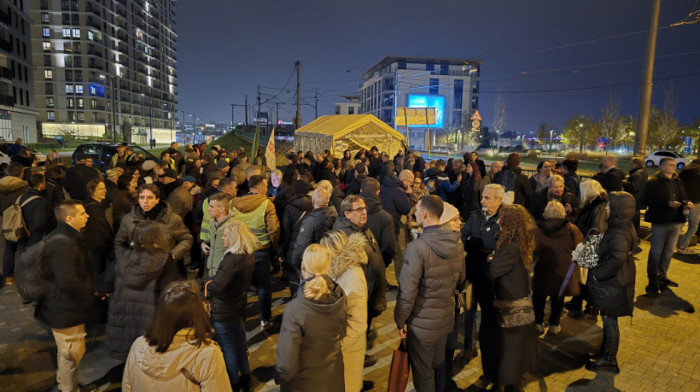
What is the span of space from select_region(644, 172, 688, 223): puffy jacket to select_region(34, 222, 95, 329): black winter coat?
7756 millimetres

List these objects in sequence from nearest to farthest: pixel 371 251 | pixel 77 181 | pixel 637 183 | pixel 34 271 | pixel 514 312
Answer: pixel 34 271, pixel 514 312, pixel 371 251, pixel 637 183, pixel 77 181

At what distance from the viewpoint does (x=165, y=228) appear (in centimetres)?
483

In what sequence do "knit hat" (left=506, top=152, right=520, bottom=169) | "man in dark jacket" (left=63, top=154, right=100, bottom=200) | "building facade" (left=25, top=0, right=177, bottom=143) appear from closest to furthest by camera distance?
"man in dark jacket" (left=63, top=154, right=100, bottom=200), "knit hat" (left=506, top=152, right=520, bottom=169), "building facade" (left=25, top=0, right=177, bottom=143)

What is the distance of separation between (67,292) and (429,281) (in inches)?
124

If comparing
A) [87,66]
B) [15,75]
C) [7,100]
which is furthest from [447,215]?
→ [87,66]

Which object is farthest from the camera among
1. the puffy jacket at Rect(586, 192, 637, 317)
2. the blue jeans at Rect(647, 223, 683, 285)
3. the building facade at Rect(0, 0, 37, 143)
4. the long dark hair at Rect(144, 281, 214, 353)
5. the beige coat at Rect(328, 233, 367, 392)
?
the building facade at Rect(0, 0, 37, 143)

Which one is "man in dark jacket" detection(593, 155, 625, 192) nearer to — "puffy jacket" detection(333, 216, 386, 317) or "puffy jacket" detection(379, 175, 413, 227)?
"puffy jacket" detection(379, 175, 413, 227)

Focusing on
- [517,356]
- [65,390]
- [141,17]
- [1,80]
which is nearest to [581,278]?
[517,356]

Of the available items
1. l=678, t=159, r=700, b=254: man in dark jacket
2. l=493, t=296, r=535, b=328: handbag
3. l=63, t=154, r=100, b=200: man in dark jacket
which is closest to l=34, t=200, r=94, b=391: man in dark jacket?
l=493, t=296, r=535, b=328: handbag

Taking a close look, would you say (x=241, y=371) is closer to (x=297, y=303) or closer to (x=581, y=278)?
(x=297, y=303)

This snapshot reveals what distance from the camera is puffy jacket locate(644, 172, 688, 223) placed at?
6.71 meters

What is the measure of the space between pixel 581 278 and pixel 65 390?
18.6 feet

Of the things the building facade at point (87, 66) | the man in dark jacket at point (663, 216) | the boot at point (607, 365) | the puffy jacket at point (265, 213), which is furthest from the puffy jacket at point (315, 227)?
the building facade at point (87, 66)

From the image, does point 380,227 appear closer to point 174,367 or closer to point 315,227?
point 315,227
